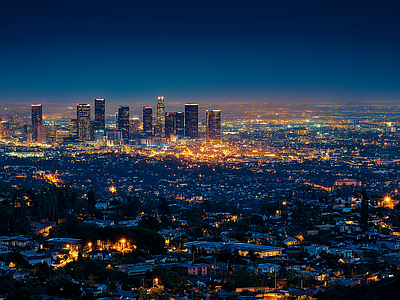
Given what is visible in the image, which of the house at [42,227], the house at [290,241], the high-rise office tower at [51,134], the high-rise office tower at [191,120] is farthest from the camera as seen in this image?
the high-rise office tower at [191,120]

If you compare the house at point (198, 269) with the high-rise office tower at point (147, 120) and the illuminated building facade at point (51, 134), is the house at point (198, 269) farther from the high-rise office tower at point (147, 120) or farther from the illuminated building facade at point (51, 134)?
the high-rise office tower at point (147, 120)

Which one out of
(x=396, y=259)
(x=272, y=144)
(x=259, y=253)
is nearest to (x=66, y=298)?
(x=259, y=253)

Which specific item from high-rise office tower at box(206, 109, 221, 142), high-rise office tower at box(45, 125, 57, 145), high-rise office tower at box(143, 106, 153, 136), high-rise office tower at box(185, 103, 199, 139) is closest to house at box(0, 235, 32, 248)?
high-rise office tower at box(45, 125, 57, 145)

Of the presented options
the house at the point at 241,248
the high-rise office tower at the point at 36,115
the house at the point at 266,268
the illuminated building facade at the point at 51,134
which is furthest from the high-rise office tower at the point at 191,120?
the house at the point at 266,268

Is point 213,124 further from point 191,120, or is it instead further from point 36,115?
point 36,115

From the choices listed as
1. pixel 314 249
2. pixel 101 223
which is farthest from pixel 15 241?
pixel 314 249

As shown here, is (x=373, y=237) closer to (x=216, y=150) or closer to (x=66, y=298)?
(x=66, y=298)
